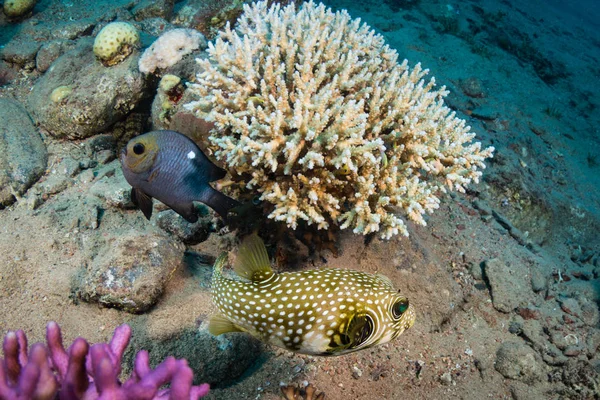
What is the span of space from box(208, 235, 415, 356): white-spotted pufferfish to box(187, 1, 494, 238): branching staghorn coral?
2.24 feet

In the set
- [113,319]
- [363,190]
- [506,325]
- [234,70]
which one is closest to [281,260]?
[363,190]

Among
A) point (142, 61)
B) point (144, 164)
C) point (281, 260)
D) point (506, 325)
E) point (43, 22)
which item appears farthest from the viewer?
point (43, 22)

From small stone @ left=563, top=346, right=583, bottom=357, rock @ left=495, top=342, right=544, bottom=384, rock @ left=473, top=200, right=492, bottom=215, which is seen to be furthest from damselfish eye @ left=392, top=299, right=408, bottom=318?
rock @ left=473, top=200, right=492, bottom=215

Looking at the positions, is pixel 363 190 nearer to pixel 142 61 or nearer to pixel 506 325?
pixel 506 325

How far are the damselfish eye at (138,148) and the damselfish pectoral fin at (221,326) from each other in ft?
4.67

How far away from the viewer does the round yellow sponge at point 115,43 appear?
5.35 metres

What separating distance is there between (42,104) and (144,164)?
3.61 m

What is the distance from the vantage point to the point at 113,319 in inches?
134

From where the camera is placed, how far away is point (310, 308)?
242 cm

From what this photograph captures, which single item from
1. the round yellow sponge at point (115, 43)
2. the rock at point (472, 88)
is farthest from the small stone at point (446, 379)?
the rock at point (472, 88)

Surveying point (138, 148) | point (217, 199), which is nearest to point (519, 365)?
point (217, 199)

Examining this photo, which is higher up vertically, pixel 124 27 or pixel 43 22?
pixel 124 27

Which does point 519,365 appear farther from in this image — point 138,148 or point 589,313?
point 138,148

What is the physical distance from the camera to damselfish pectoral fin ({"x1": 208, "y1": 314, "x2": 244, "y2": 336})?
2607 mm
